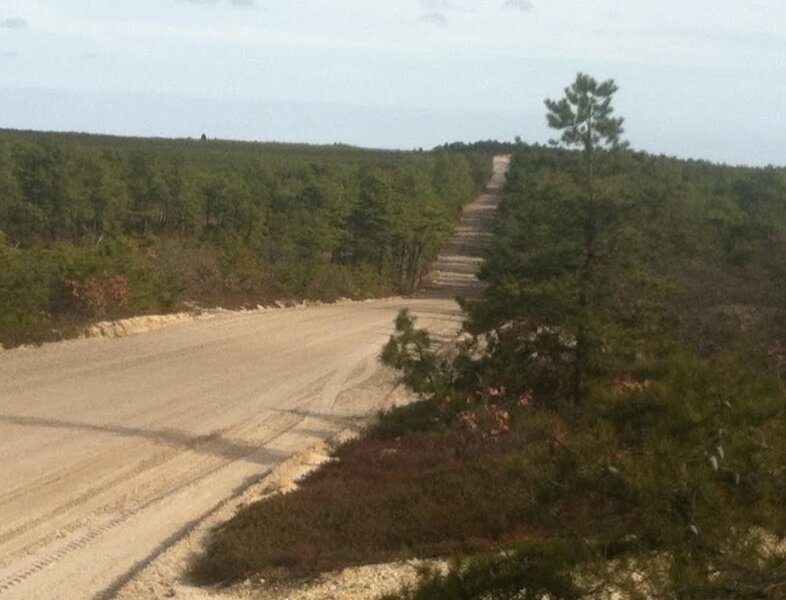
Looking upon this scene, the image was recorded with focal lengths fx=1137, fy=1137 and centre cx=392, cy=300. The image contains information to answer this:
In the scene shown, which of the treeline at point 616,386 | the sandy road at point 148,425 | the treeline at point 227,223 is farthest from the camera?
the treeline at point 227,223

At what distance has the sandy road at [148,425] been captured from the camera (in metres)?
15.7

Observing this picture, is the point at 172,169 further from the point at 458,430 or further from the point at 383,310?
the point at 458,430

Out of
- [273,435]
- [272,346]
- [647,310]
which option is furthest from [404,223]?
[647,310]

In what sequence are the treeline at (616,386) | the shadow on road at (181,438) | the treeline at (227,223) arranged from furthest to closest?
the treeline at (227,223) < the shadow on road at (181,438) < the treeline at (616,386)

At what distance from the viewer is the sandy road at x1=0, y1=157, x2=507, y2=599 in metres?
15.7

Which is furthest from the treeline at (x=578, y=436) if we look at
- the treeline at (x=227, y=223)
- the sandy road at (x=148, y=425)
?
the treeline at (x=227, y=223)

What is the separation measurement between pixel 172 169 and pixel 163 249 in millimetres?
30924

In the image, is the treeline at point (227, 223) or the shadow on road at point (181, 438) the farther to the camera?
the treeline at point (227, 223)

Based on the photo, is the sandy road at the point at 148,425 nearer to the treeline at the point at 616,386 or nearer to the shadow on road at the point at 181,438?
the shadow on road at the point at 181,438

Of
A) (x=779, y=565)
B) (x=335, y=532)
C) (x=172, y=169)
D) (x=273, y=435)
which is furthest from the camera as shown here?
(x=172, y=169)

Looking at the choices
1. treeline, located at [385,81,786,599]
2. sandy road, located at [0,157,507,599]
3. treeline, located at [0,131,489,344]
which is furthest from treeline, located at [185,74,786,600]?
treeline, located at [0,131,489,344]

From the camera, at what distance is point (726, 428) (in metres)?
6.95

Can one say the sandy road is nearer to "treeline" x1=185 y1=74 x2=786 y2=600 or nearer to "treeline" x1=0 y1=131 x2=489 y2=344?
"treeline" x1=185 y1=74 x2=786 y2=600

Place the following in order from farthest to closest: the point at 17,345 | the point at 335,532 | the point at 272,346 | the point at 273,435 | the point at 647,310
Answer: the point at 272,346 → the point at 17,345 → the point at 273,435 → the point at 647,310 → the point at 335,532
